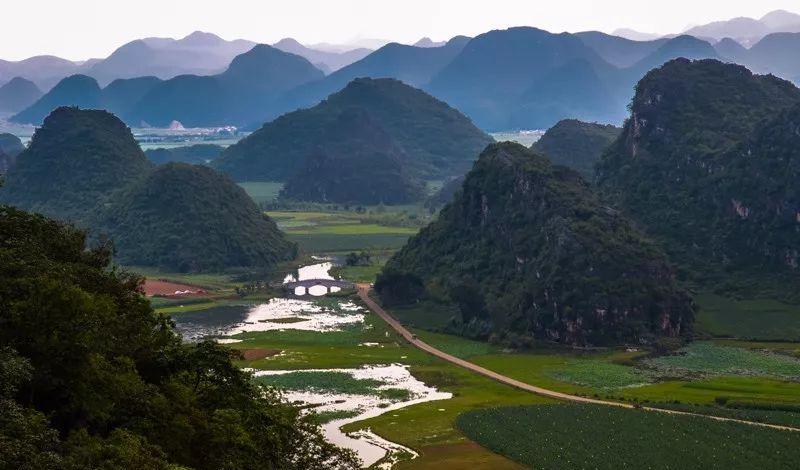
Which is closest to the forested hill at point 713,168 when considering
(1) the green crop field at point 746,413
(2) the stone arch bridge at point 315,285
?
(2) the stone arch bridge at point 315,285

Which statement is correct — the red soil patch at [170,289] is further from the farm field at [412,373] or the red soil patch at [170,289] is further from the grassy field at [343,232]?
the grassy field at [343,232]

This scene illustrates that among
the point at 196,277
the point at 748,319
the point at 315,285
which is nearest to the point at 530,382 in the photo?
the point at 748,319

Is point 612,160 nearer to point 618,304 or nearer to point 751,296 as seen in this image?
point 751,296

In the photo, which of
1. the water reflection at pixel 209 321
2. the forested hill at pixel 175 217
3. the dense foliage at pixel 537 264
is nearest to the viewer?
the dense foliage at pixel 537 264

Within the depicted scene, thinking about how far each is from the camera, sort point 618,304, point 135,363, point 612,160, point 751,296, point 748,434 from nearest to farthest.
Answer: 1. point 135,363
2. point 748,434
3. point 618,304
4. point 751,296
5. point 612,160

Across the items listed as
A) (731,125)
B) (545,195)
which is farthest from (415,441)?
(731,125)

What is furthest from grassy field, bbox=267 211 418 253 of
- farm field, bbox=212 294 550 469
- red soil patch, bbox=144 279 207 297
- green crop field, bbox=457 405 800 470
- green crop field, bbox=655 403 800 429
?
green crop field, bbox=457 405 800 470
